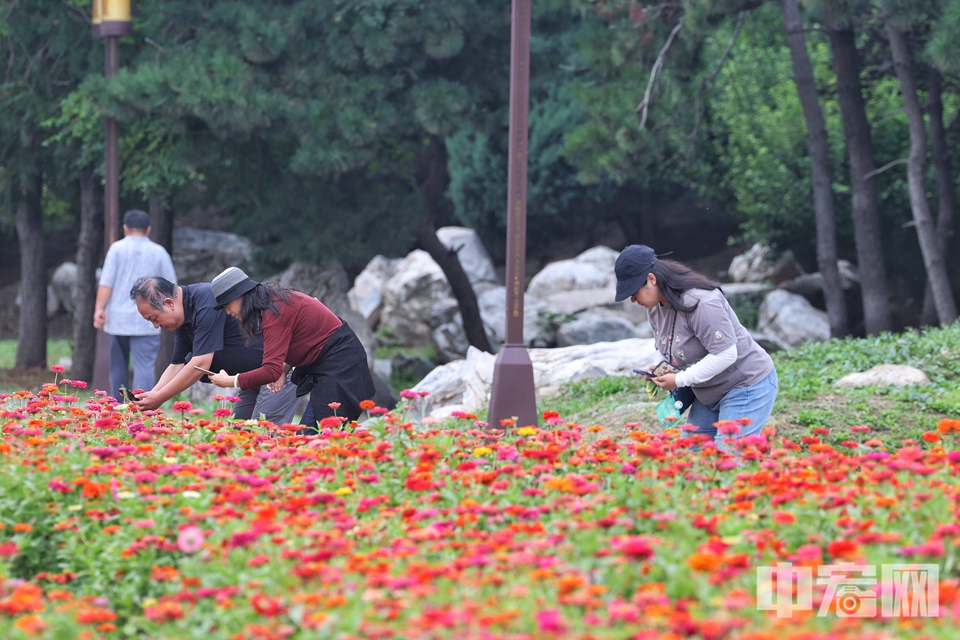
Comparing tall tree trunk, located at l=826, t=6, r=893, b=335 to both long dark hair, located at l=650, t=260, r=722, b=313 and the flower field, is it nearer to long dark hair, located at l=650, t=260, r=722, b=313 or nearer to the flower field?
long dark hair, located at l=650, t=260, r=722, b=313

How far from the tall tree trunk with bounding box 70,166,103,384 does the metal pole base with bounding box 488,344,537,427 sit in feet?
27.1

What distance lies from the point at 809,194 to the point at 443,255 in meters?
6.86

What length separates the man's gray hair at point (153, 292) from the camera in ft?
16.2

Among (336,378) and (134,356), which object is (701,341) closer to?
(336,378)

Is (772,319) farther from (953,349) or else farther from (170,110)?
(170,110)

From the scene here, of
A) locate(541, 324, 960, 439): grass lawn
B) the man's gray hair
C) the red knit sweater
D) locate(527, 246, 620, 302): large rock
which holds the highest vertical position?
locate(527, 246, 620, 302): large rock

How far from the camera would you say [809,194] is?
55.6ft

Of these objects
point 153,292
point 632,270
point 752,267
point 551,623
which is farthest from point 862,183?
point 551,623

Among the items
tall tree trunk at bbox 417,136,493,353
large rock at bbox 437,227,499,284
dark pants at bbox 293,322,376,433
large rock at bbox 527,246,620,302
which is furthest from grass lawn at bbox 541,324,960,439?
large rock at bbox 437,227,499,284

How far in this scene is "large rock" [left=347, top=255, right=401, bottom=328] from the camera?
2161cm

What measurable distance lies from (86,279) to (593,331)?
7871 mm

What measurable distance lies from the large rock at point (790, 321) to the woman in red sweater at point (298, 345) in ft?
38.7

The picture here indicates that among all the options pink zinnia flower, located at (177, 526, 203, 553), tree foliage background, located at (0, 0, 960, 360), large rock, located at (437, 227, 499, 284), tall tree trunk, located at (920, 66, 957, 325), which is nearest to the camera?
pink zinnia flower, located at (177, 526, 203, 553)

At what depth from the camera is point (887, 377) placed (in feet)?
26.0
